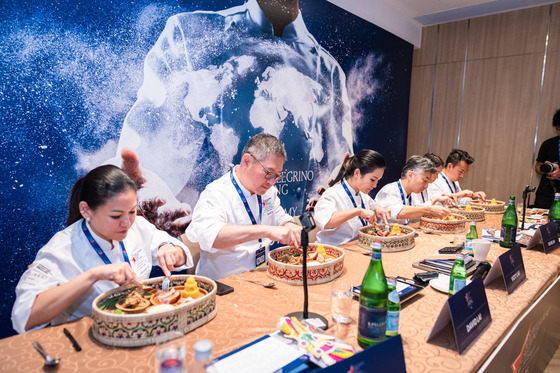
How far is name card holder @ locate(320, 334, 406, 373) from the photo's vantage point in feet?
2.36

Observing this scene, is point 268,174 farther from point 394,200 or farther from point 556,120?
point 556,120

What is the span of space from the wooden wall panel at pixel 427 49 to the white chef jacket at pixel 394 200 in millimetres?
3261

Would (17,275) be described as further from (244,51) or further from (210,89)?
(244,51)

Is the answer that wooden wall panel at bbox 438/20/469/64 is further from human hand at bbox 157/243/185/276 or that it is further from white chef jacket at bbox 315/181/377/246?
human hand at bbox 157/243/185/276

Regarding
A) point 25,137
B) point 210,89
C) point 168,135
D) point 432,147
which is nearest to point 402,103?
point 432,147

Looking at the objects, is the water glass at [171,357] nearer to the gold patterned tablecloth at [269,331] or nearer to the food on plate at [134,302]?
the gold patterned tablecloth at [269,331]

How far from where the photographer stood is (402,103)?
5.69 meters

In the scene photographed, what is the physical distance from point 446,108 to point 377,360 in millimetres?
5668

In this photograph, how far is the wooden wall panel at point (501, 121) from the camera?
4793 mm

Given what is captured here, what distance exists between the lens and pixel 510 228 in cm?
210

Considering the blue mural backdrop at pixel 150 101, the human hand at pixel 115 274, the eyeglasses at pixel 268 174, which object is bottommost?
the human hand at pixel 115 274

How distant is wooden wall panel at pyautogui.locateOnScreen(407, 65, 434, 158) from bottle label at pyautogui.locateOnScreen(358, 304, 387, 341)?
215 inches

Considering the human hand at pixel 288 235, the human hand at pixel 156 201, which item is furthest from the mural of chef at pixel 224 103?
the human hand at pixel 288 235

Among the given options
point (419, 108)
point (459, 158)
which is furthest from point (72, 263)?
point (419, 108)
